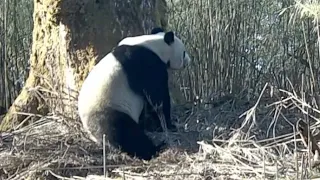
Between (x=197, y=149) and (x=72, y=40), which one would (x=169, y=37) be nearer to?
(x=72, y=40)

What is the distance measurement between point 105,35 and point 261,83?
6.01ft

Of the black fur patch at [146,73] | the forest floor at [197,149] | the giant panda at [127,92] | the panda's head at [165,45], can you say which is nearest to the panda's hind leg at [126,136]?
the giant panda at [127,92]

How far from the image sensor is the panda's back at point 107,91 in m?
5.84

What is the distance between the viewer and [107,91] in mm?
5914

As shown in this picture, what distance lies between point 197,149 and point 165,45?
1405 millimetres

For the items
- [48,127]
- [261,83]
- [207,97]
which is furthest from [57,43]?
[261,83]

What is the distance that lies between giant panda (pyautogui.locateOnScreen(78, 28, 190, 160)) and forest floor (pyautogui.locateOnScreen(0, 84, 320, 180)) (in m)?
0.17

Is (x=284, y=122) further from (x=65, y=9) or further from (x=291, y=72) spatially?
(x=65, y=9)

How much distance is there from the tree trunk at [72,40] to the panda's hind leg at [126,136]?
821 mm

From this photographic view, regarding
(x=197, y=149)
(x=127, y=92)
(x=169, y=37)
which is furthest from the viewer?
(x=169, y=37)

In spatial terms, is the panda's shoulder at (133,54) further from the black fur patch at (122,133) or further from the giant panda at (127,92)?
the black fur patch at (122,133)

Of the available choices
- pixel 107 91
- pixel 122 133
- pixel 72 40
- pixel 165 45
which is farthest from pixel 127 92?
pixel 72 40

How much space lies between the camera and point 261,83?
771 centimetres

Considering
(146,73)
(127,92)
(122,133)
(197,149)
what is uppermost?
(146,73)
